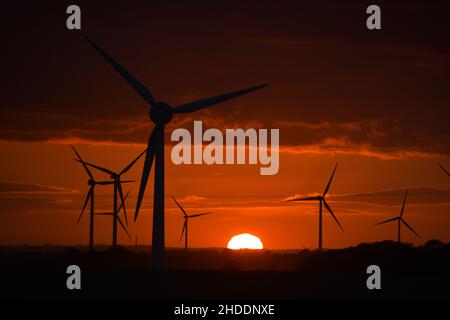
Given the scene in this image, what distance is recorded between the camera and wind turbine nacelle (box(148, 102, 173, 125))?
10662 centimetres

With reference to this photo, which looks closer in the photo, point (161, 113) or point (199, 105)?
point (161, 113)

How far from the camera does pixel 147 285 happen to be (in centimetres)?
11750

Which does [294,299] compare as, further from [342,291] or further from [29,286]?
[29,286]

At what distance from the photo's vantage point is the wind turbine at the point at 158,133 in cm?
10494

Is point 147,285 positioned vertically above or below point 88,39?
below

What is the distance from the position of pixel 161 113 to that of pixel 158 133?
2.11 metres

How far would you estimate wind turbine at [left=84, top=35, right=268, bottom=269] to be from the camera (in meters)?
105

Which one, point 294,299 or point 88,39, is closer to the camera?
point 88,39

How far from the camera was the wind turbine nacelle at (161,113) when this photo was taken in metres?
107

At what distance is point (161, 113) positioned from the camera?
350 feet

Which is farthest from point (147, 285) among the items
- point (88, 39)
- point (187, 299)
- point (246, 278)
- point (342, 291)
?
point (88, 39)

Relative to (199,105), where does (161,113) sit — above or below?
below
